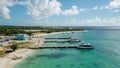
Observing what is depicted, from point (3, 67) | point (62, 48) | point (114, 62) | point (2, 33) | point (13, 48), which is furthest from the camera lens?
point (2, 33)

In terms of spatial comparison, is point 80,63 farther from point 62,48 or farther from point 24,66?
point 62,48

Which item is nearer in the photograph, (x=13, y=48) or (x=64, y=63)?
(x=64, y=63)

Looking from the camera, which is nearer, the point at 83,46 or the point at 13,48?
the point at 13,48

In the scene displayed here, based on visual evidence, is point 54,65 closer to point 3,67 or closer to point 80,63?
point 80,63

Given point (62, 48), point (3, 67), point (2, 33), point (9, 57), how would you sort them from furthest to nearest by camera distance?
point (2, 33)
point (62, 48)
point (9, 57)
point (3, 67)

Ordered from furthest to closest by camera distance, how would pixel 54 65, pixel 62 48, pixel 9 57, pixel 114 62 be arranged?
pixel 62 48
pixel 9 57
pixel 114 62
pixel 54 65

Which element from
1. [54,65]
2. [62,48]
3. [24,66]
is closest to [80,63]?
[54,65]

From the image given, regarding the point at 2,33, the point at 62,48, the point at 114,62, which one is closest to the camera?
the point at 114,62

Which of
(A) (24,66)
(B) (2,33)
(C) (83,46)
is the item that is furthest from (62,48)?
(B) (2,33)

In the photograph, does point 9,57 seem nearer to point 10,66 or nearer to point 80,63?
point 10,66
